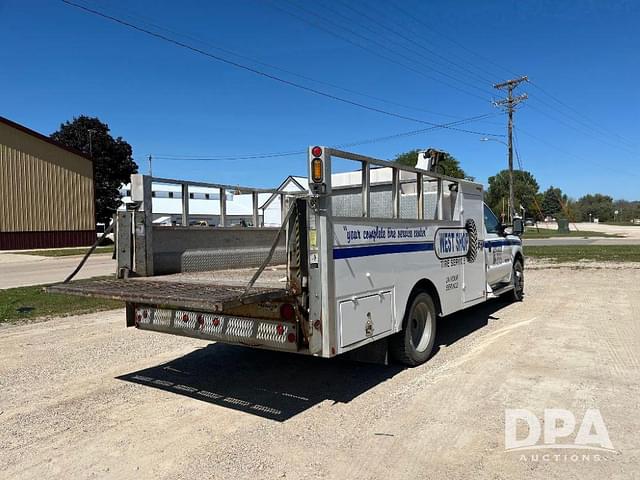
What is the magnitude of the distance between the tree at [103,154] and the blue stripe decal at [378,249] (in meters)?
50.5

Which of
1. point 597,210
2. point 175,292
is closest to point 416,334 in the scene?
point 175,292

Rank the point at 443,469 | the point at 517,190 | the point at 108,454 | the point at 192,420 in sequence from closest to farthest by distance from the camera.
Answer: the point at 443,469
the point at 108,454
the point at 192,420
the point at 517,190

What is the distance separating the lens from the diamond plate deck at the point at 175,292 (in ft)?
12.7

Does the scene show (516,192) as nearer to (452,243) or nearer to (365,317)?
(452,243)

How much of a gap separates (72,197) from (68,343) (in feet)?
109

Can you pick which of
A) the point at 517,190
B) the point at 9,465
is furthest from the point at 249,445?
the point at 517,190

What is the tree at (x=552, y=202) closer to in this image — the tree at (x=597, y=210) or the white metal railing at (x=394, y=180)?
the tree at (x=597, y=210)

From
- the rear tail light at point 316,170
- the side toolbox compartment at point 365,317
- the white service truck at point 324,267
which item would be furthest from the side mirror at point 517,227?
the rear tail light at point 316,170

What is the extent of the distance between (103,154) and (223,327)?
54.5 metres

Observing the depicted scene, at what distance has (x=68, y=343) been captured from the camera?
7.07 metres

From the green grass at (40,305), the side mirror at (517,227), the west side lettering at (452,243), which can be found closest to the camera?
the west side lettering at (452,243)

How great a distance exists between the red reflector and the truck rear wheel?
166 centimetres

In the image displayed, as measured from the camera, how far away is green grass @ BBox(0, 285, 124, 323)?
927 cm

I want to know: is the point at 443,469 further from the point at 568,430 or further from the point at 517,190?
the point at 517,190
